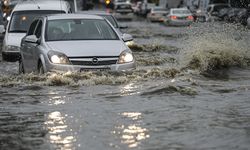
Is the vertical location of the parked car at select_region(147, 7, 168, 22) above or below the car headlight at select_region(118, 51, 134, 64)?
below

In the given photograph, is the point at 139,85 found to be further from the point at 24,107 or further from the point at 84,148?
the point at 84,148

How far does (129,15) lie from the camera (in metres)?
70.7

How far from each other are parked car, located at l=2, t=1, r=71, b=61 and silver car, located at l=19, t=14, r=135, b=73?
3.87m

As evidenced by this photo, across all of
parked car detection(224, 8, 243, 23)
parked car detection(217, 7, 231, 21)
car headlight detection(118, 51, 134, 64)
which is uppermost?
car headlight detection(118, 51, 134, 64)

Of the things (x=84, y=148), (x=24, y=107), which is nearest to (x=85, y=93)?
(x=24, y=107)

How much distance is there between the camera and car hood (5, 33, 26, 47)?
1845 centimetres

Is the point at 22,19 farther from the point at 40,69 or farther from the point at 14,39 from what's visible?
the point at 40,69

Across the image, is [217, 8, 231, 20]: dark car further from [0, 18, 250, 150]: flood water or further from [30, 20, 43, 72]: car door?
[30, 20, 43, 72]: car door

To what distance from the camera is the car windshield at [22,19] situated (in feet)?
A: 63.4

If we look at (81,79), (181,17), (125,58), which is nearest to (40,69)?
(81,79)

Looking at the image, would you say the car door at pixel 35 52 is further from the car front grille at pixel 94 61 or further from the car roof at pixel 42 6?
the car roof at pixel 42 6

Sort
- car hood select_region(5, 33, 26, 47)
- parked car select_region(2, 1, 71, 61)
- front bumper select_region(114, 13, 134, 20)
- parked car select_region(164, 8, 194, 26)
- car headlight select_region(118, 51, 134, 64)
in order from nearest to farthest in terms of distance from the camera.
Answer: car headlight select_region(118, 51, 134, 64) < car hood select_region(5, 33, 26, 47) < parked car select_region(2, 1, 71, 61) < parked car select_region(164, 8, 194, 26) < front bumper select_region(114, 13, 134, 20)

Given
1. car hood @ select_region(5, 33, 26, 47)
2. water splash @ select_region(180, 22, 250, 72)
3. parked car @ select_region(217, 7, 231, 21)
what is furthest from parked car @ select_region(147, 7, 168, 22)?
car hood @ select_region(5, 33, 26, 47)

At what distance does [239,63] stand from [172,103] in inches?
281
